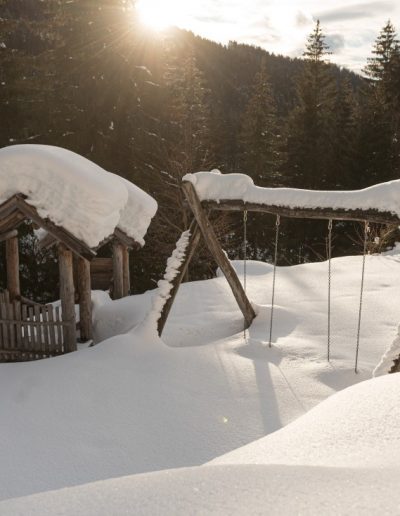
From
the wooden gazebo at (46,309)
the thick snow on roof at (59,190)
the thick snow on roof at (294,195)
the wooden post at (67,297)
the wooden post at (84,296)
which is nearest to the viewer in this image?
the thick snow on roof at (294,195)

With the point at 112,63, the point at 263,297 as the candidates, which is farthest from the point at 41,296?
the point at 263,297

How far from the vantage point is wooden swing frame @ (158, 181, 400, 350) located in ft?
20.5

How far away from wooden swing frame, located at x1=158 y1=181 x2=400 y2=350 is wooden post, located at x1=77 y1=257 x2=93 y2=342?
6.71 feet

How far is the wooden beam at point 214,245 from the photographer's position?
24.3ft

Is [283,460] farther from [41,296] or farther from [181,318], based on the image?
[41,296]

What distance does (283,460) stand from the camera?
2.81 metres

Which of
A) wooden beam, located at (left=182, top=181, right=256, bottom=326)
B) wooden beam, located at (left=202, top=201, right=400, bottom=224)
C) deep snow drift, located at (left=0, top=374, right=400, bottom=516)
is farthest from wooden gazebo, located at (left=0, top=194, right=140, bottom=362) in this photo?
deep snow drift, located at (left=0, top=374, right=400, bottom=516)

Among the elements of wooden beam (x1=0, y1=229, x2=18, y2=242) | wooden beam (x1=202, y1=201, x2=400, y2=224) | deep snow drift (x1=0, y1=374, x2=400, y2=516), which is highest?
wooden beam (x1=202, y1=201, x2=400, y2=224)

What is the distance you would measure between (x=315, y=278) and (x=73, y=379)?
7565mm

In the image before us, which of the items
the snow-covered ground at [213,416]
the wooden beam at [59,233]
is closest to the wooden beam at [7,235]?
the wooden beam at [59,233]

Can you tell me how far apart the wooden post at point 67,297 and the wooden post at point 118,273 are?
2.87 meters

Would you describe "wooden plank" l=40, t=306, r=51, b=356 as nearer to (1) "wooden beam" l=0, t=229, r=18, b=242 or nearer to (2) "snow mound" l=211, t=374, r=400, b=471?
(1) "wooden beam" l=0, t=229, r=18, b=242

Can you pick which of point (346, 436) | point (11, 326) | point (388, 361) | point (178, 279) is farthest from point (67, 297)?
point (346, 436)

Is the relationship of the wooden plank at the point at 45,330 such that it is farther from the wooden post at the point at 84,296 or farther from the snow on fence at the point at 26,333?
the wooden post at the point at 84,296
